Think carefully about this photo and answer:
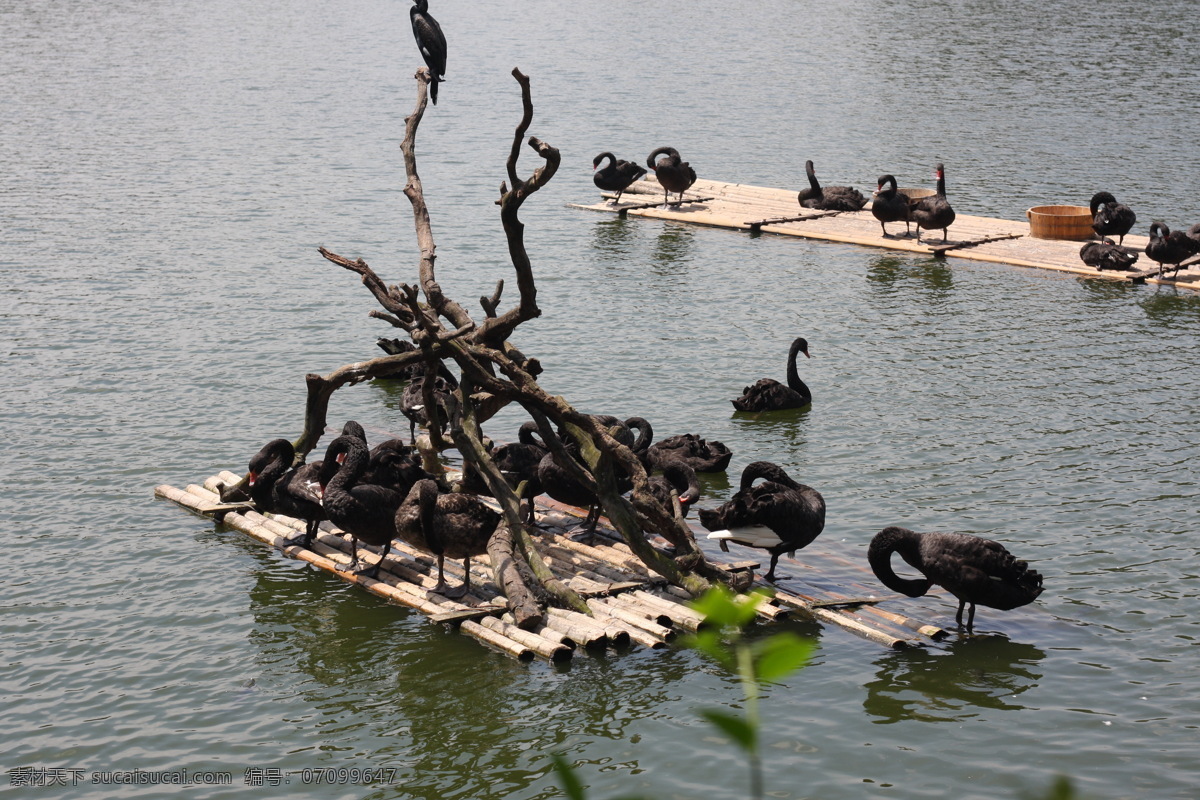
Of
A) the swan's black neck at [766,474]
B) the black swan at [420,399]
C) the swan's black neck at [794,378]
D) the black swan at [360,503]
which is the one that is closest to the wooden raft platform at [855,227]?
the swan's black neck at [794,378]

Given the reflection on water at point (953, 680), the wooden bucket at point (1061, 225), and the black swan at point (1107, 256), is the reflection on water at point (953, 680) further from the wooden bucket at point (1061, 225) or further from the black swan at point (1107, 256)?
the wooden bucket at point (1061, 225)

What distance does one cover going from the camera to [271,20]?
3031 inches

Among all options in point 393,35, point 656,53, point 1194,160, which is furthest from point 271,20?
point 1194,160

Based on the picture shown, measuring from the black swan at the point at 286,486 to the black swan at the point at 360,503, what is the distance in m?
0.48

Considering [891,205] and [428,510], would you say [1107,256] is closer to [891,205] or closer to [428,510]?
[891,205]

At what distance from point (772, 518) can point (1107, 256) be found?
16.2m

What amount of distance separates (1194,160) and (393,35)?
47.7m

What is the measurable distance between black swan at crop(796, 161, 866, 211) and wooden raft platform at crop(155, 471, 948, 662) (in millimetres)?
19139

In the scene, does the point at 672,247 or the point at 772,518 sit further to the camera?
the point at 672,247

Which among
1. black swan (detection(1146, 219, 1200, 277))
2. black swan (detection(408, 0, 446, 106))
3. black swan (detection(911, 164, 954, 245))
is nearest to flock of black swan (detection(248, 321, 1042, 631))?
black swan (detection(408, 0, 446, 106))

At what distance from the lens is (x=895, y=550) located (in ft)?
42.6

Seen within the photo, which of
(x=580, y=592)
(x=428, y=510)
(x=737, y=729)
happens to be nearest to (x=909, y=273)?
(x=580, y=592)

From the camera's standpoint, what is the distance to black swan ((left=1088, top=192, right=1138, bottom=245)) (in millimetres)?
27578

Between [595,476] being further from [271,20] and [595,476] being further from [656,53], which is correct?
[271,20]
